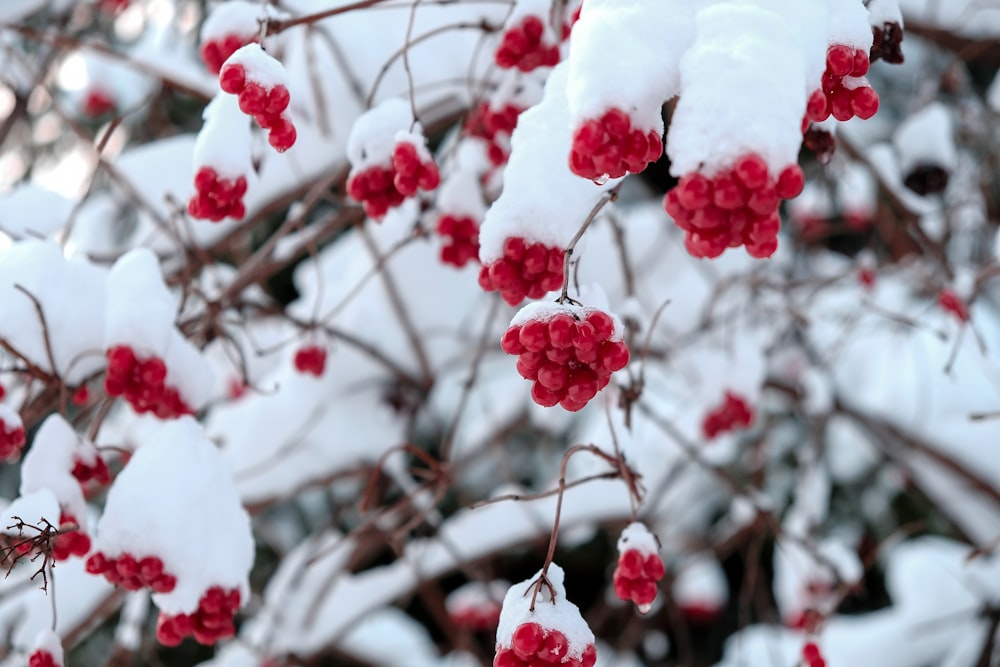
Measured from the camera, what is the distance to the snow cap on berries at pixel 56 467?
4.42ft

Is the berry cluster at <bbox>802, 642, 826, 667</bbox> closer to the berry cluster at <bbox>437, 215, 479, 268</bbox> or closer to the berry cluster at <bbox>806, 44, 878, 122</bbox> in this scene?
the berry cluster at <bbox>437, 215, 479, 268</bbox>

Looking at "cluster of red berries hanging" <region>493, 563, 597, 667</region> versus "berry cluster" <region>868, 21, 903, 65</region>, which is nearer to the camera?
"cluster of red berries hanging" <region>493, 563, 597, 667</region>

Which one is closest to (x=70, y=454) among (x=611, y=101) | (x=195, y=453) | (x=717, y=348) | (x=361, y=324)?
(x=195, y=453)

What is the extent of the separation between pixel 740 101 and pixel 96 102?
349 centimetres

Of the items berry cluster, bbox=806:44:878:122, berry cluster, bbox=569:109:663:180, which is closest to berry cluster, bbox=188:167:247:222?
berry cluster, bbox=569:109:663:180

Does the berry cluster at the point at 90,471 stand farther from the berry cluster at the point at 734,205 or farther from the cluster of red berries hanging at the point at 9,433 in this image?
the berry cluster at the point at 734,205

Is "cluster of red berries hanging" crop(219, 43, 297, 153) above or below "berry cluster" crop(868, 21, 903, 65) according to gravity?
above

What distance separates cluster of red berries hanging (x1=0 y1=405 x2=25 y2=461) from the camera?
4.37 ft

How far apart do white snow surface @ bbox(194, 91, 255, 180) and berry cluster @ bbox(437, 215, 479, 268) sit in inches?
13.2

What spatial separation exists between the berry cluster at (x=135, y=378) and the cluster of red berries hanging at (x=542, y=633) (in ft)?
2.09

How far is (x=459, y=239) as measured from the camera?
5.03 feet

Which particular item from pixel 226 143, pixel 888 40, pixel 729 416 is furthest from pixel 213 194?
pixel 729 416

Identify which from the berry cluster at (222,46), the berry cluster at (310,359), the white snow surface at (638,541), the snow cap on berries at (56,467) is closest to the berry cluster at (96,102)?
the berry cluster at (310,359)

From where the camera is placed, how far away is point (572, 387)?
0.96 metres
